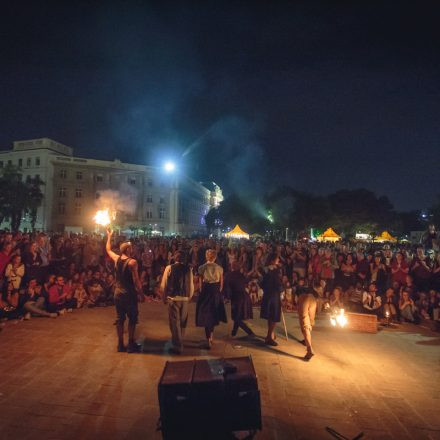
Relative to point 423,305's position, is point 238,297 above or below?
above

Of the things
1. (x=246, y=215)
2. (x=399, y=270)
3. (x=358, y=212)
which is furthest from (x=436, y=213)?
(x=399, y=270)

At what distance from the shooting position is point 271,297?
21.8 feet

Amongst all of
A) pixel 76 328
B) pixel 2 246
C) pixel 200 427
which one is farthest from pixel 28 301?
pixel 200 427

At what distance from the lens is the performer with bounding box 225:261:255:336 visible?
7008mm

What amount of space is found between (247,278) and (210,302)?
4.51 m

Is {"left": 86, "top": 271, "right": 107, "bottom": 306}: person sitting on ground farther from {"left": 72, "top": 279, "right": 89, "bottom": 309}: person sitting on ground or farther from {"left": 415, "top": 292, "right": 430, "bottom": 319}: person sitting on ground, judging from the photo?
{"left": 415, "top": 292, "right": 430, "bottom": 319}: person sitting on ground

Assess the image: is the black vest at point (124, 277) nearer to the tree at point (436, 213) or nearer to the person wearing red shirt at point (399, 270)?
the person wearing red shirt at point (399, 270)

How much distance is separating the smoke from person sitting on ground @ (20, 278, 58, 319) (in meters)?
47.6

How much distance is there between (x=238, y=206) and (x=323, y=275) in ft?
138

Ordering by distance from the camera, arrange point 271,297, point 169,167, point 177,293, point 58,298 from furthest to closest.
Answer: point 169,167 < point 58,298 < point 271,297 < point 177,293

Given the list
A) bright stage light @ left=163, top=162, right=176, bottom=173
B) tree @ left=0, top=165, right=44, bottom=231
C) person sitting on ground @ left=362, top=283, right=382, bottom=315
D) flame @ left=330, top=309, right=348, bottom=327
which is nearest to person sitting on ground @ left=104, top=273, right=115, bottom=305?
flame @ left=330, top=309, right=348, bottom=327

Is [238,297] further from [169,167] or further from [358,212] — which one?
[169,167]

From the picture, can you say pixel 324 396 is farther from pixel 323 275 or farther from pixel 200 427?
pixel 323 275

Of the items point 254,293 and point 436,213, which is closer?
point 254,293
